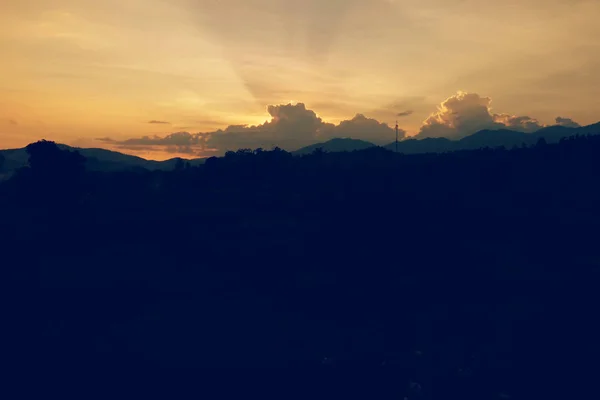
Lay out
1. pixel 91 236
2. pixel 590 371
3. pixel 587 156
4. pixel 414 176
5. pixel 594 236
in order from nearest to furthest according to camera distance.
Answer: pixel 590 371 → pixel 594 236 → pixel 91 236 → pixel 587 156 → pixel 414 176

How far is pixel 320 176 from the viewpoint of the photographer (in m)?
128

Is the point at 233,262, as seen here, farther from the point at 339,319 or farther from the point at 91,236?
the point at 91,236

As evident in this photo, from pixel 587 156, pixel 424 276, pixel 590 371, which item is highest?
pixel 587 156

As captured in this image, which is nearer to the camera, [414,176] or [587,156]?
Answer: [587,156]

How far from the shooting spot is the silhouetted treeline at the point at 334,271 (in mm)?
59062

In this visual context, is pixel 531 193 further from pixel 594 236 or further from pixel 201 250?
pixel 201 250

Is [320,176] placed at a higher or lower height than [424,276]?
higher

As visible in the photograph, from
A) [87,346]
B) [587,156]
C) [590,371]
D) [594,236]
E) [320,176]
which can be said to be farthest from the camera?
[320,176]

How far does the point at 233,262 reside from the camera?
278ft

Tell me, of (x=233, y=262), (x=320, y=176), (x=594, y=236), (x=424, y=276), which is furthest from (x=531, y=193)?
(x=233, y=262)

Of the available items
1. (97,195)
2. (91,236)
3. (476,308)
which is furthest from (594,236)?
(97,195)

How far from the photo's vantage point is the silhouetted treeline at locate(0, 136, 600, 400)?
194ft

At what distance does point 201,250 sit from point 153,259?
893 cm

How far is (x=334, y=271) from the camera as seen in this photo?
7869 centimetres
